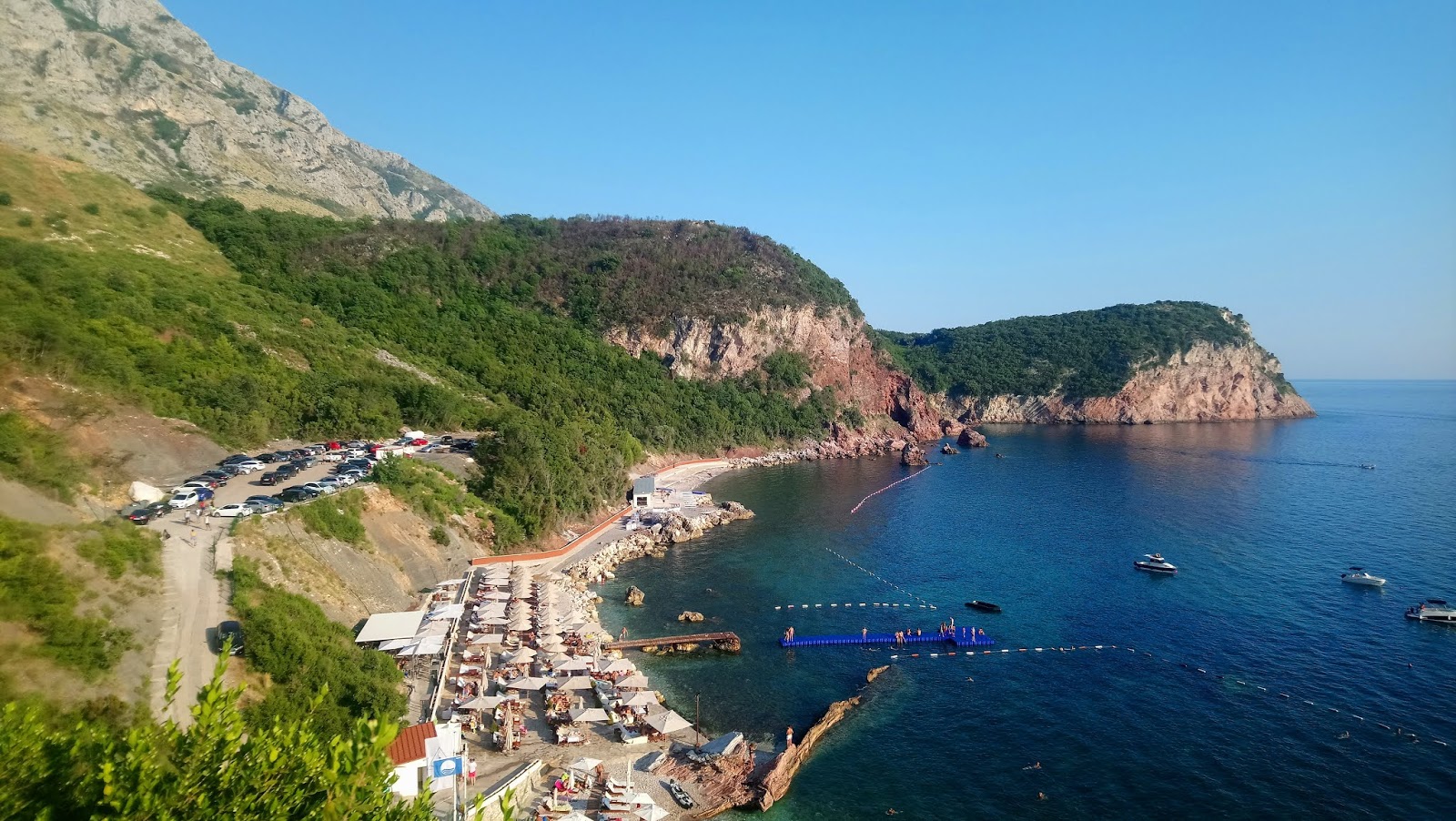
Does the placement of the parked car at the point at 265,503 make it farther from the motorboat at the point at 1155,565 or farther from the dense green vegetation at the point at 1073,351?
the dense green vegetation at the point at 1073,351

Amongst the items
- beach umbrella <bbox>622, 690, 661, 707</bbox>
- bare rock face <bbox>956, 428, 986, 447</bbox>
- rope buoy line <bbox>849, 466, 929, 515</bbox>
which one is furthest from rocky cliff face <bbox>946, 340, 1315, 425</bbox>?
beach umbrella <bbox>622, 690, 661, 707</bbox>

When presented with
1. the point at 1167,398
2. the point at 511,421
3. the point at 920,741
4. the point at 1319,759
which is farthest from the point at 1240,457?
the point at 511,421

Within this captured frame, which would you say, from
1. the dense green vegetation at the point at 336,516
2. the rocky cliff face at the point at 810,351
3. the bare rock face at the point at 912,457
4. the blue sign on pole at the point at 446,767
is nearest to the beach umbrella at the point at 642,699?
the blue sign on pole at the point at 446,767

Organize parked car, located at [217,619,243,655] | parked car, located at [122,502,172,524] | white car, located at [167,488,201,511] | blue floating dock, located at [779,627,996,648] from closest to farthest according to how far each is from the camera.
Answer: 1. parked car, located at [217,619,243,655]
2. parked car, located at [122,502,172,524]
3. white car, located at [167,488,201,511]
4. blue floating dock, located at [779,627,996,648]

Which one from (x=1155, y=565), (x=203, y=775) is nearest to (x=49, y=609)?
(x=203, y=775)

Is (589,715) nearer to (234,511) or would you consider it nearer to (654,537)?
(234,511)

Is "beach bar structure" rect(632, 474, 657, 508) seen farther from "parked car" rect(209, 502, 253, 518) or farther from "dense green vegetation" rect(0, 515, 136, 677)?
"dense green vegetation" rect(0, 515, 136, 677)

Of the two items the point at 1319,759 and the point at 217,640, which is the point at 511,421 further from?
the point at 1319,759

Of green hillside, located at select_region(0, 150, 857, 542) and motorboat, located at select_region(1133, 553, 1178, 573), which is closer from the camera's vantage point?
green hillside, located at select_region(0, 150, 857, 542)
